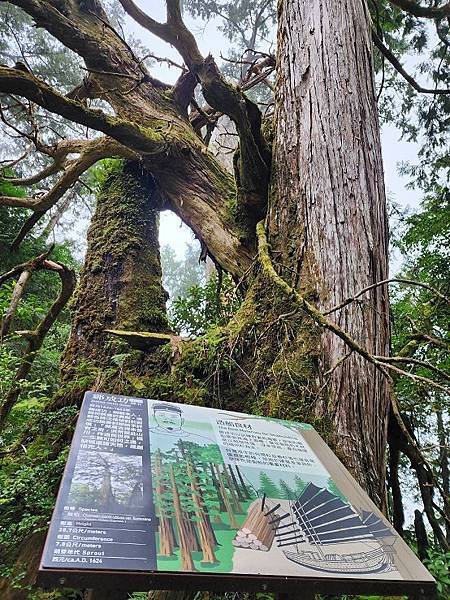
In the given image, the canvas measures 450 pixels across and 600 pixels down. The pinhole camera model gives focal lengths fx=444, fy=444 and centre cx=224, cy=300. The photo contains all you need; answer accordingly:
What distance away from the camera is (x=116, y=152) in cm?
418

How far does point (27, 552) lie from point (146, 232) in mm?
2762

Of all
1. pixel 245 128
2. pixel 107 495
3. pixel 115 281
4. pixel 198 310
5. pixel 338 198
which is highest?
pixel 245 128

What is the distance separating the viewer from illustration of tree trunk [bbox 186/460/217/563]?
0.93m

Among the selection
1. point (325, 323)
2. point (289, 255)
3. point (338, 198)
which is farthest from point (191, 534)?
point (338, 198)

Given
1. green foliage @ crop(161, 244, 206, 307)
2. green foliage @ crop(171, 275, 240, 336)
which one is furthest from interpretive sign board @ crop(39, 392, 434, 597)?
green foliage @ crop(161, 244, 206, 307)

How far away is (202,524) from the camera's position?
39.9 inches

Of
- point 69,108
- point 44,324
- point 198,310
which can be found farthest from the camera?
point 198,310

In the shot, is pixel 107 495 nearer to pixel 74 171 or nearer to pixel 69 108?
pixel 69 108

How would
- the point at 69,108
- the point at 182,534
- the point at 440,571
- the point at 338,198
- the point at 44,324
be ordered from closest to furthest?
the point at 182,534
the point at 440,571
the point at 338,198
the point at 69,108
the point at 44,324

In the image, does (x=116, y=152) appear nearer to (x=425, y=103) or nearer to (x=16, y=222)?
(x=16, y=222)

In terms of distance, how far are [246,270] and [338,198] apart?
2.62 ft

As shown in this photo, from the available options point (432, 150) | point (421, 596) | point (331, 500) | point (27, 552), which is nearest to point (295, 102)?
point (331, 500)

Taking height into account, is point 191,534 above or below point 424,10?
below

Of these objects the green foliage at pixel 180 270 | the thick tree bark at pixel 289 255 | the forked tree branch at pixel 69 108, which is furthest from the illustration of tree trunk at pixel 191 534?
the green foliage at pixel 180 270
